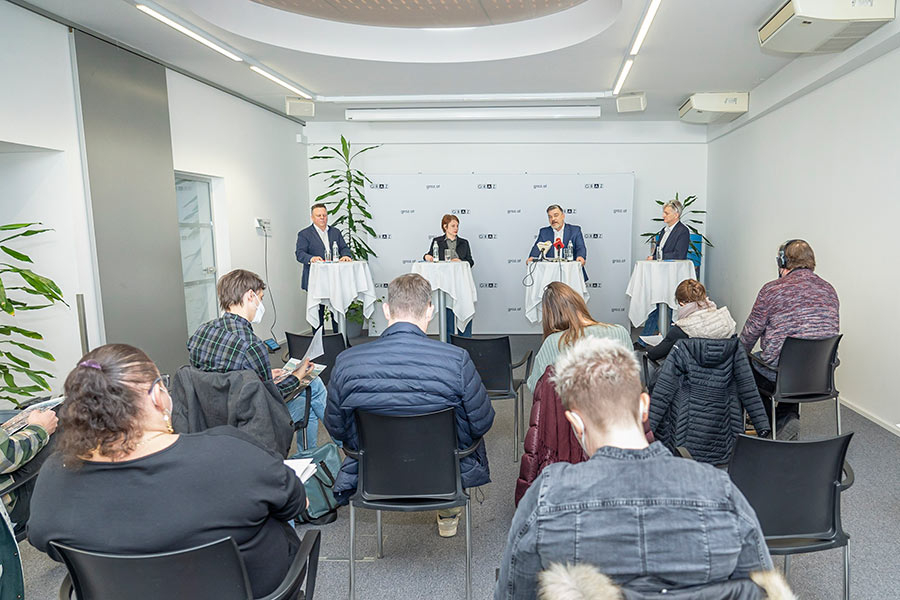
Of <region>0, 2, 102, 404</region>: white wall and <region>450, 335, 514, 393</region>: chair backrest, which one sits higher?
<region>0, 2, 102, 404</region>: white wall

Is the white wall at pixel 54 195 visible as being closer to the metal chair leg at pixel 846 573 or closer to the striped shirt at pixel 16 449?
the striped shirt at pixel 16 449

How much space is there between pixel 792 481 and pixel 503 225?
6499 mm

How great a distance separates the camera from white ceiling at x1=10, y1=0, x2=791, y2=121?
13.7ft

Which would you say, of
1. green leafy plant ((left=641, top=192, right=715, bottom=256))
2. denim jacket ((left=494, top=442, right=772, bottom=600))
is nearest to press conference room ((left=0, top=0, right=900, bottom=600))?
denim jacket ((left=494, top=442, right=772, bottom=600))

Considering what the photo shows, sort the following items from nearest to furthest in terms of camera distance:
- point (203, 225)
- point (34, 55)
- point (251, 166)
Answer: point (34, 55) → point (203, 225) → point (251, 166)

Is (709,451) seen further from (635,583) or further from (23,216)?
(23,216)

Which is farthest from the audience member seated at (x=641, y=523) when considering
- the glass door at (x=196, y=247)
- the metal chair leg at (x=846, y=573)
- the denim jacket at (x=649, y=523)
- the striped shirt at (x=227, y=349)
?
the glass door at (x=196, y=247)

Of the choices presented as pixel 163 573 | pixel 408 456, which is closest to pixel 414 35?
pixel 408 456

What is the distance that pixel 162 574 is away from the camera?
4.07 ft

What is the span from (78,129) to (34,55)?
559mm

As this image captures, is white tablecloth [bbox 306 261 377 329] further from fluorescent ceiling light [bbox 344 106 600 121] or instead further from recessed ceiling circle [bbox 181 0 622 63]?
fluorescent ceiling light [bbox 344 106 600 121]

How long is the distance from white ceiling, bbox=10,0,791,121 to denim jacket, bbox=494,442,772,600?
12.9 feet

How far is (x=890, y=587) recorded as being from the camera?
7.52 feet


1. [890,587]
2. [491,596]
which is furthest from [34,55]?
[890,587]
